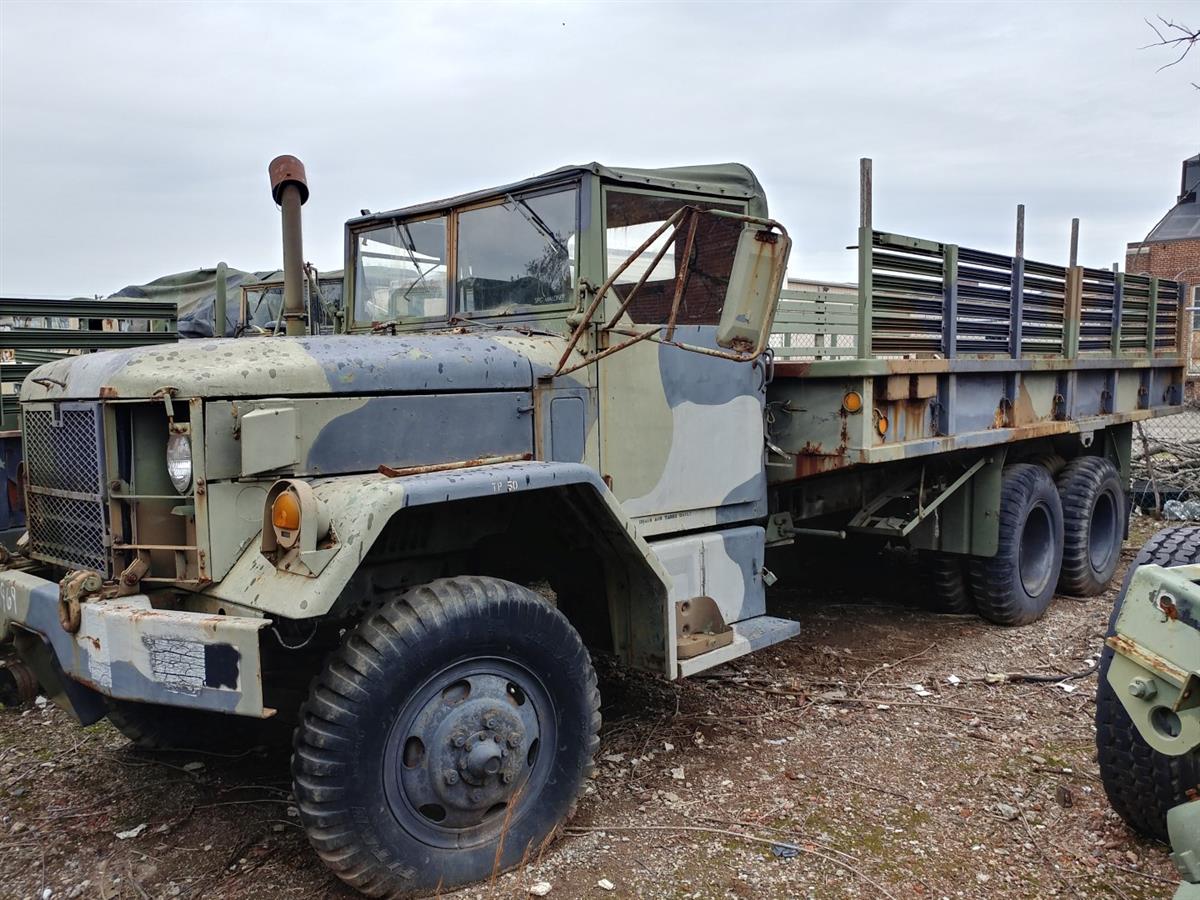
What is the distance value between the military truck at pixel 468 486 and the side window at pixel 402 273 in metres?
0.02

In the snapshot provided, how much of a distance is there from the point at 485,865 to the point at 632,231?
94.1 inches

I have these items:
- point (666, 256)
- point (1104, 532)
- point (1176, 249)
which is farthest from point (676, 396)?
point (1176, 249)

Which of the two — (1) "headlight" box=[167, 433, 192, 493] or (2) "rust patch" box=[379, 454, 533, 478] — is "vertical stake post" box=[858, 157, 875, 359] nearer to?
(2) "rust patch" box=[379, 454, 533, 478]

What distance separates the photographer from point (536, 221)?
12.9ft

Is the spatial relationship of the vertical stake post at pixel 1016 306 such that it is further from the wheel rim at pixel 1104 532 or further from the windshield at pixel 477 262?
the windshield at pixel 477 262

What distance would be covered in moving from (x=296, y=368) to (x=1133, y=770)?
290cm

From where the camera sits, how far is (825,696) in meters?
4.68

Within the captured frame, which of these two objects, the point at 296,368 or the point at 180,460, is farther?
the point at 296,368

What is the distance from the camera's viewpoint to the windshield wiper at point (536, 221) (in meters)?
3.86

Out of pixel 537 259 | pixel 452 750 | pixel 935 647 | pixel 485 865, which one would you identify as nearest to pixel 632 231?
pixel 537 259

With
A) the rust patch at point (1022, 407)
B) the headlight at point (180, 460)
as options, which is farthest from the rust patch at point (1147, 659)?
the rust patch at point (1022, 407)

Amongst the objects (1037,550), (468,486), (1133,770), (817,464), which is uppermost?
(468,486)

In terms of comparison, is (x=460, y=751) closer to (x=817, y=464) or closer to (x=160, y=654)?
(x=160, y=654)

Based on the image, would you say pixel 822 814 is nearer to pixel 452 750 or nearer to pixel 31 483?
pixel 452 750
